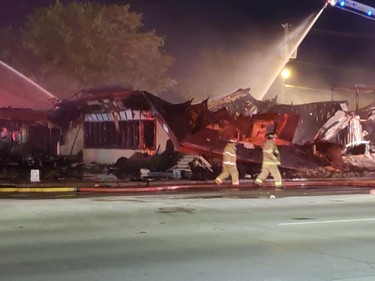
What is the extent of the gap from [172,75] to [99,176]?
2474 centimetres

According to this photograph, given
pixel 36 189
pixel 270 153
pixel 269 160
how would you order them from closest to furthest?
pixel 36 189 → pixel 270 153 → pixel 269 160

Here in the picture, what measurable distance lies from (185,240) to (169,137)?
14120 mm

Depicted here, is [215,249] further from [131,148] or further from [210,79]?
[210,79]

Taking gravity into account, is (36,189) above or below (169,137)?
below

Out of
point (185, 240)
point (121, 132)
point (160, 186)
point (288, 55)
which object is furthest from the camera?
point (288, 55)

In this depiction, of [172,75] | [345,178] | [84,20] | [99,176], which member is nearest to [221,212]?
[99,176]

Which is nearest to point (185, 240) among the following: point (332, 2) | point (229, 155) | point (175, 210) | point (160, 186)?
point (175, 210)

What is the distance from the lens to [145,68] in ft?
120

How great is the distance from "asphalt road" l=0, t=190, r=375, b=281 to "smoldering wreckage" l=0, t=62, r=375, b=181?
8449mm

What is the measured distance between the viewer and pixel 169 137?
22109mm

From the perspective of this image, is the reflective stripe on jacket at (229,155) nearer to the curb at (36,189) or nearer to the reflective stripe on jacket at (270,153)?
the reflective stripe on jacket at (270,153)

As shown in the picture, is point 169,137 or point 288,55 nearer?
point 169,137

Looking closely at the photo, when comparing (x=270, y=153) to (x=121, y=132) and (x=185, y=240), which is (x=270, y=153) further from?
(x=121, y=132)

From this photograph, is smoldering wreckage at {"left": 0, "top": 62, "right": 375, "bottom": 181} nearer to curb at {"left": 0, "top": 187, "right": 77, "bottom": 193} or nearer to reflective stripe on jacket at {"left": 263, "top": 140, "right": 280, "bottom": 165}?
curb at {"left": 0, "top": 187, "right": 77, "bottom": 193}
